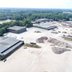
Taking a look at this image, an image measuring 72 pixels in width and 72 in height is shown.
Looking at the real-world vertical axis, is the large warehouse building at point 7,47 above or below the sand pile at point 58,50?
above

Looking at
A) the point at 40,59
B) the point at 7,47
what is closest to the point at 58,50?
the point at 40,59

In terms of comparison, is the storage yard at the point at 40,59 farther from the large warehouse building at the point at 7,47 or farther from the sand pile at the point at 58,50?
the large warehouse building at the point at 7,47

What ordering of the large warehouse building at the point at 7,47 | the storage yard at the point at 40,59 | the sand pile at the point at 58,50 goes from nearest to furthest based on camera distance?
the storage yard at the point at 40,59, the large warehouse building at the point at 7,47, the sand pile at the point at 58,50

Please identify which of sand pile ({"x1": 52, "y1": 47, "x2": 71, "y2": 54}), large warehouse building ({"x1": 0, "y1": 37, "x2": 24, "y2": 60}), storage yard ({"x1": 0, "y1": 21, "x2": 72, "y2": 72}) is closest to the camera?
storage yard ({"x1": 0, "y1": 21, "x2": 72, "y2": 72})

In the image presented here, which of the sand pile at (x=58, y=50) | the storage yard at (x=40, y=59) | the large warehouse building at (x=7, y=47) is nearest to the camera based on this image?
→ the storage yard at (x=40, y=59)

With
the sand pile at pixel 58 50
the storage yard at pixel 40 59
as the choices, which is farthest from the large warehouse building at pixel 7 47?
the sand pile at pixel 58 50

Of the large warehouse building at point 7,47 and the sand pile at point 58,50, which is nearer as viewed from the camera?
the large warehouse building at point 7,47

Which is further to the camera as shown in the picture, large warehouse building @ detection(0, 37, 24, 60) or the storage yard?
large warehouse building @ detection(0, 37, 24, 60)

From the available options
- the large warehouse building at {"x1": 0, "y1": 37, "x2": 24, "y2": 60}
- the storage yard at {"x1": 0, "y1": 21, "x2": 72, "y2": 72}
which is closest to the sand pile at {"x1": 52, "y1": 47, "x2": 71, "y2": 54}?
the storage yard at {"x1": 0, "y1": 21, "x2": 72, "y2": 72}

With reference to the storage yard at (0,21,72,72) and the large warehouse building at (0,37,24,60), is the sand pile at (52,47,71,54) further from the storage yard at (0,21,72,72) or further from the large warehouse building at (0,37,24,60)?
the large warehouse building at (0,37,24,60)

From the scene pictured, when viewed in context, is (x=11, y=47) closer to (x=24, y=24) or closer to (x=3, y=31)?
(x=3, y=31)

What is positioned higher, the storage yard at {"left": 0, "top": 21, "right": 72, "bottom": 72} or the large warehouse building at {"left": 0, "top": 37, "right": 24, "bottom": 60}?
the large warehouse building at {"left": 0, "top": 37, "right": 24, "bottom": 60}

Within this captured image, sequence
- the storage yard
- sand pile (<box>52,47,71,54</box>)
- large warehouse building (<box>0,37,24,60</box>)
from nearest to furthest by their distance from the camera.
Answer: the storage yard
large warehouse building (<box>0,37,24,60</box>)
sand pile (<box>52,47,71,54</box>)

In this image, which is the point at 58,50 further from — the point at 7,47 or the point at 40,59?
the point at 7,47
